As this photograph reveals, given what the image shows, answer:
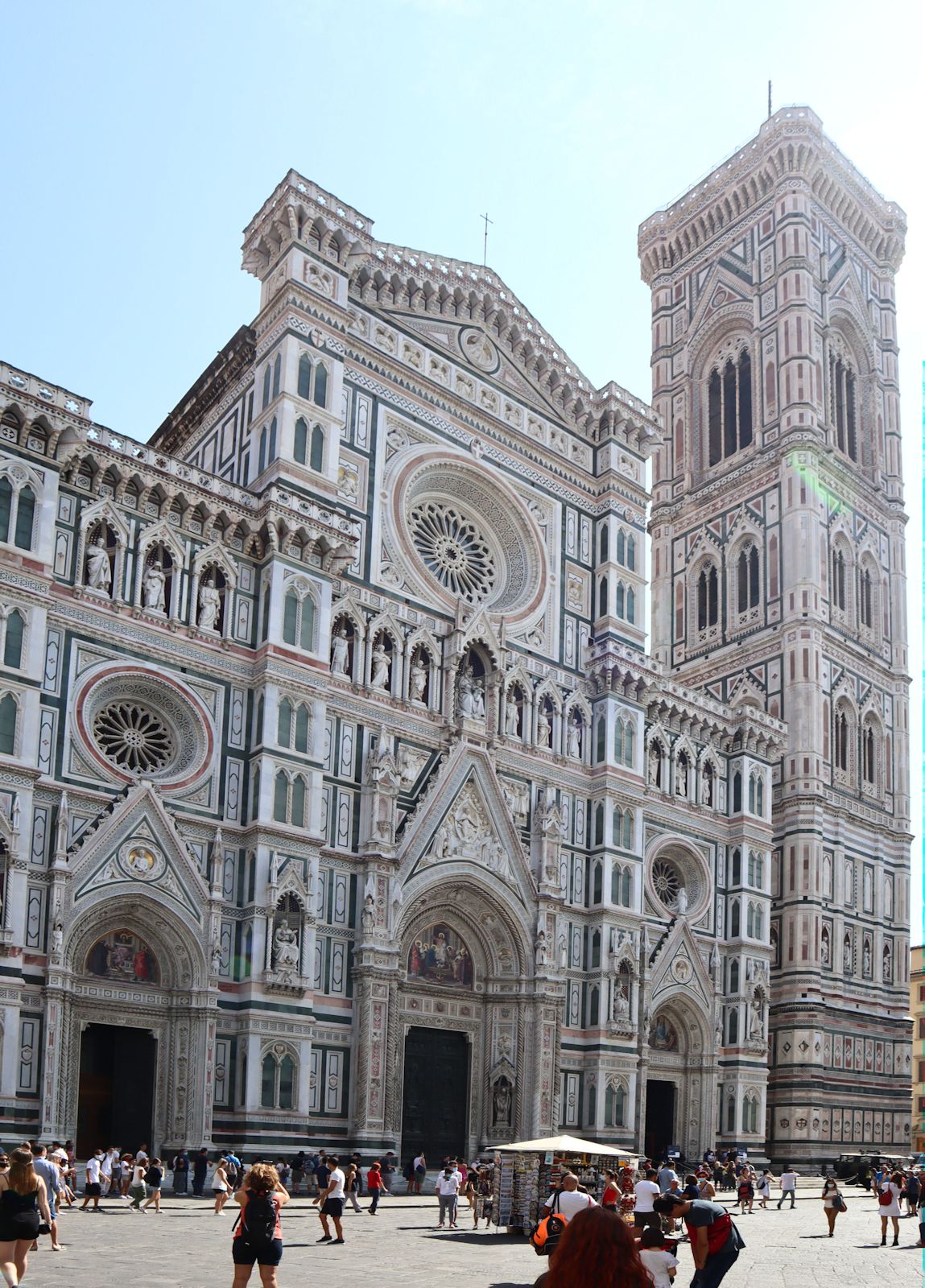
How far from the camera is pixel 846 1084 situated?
48.8 meters

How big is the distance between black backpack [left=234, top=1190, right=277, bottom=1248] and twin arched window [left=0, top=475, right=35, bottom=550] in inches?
808

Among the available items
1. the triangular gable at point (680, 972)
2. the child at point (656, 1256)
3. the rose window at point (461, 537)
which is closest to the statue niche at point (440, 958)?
the triangular gable at point (680, 972)

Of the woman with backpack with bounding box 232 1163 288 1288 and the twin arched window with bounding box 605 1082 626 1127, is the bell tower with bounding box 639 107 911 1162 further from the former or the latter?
the woman with backpack with bounding box 232 1163 288 1288

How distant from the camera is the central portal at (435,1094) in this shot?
116 feet

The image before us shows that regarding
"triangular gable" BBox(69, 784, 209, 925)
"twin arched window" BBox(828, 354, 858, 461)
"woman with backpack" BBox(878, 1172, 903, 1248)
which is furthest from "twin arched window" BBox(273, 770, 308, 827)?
"twin arched window" BBox(828, 354, 858, 461)

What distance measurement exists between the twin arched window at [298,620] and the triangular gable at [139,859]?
5.46 meters

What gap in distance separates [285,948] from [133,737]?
584cm

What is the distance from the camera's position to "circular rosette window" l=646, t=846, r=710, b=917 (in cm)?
4359

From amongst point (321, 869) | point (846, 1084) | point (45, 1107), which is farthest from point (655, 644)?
point (45, 1107)

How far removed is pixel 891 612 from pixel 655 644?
9703mm

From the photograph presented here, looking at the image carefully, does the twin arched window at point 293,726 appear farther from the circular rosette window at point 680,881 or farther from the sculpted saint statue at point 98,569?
the circular rosette window at point 680,881

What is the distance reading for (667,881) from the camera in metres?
44.3

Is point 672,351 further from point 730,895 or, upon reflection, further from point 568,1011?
point 568,1011

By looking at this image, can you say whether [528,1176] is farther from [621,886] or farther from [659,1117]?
[659,1117]
